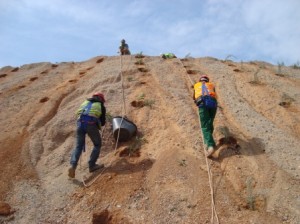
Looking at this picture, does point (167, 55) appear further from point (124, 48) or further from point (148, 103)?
point (148, 103)

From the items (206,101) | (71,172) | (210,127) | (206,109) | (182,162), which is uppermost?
(206,101)

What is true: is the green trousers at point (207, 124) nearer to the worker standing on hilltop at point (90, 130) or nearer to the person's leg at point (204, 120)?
the person's leg at point (204, 120)

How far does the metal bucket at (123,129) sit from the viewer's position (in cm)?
866

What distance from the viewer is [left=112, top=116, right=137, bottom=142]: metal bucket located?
→ 866cm

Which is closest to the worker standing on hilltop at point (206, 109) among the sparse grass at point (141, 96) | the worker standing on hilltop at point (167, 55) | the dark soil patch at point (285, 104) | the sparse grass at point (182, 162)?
the sparse grass at point (182, 162)

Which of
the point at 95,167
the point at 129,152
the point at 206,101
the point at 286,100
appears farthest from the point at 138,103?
the point at 286,100

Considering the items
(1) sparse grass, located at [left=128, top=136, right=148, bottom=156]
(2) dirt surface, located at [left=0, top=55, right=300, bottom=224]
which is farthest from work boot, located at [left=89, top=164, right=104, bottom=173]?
(1) sparse grass, located at [left=128, top=136, right=148, bottom=156]

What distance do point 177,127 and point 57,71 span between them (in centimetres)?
747

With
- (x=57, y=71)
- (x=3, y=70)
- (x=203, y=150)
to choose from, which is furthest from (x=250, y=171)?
(x=3, y=70)

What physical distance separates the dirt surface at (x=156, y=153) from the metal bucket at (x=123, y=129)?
163 mm

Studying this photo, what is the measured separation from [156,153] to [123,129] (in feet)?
3.18

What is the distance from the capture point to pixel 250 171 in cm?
734

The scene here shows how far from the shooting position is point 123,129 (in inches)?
341

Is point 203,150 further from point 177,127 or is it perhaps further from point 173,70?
point 173,70
